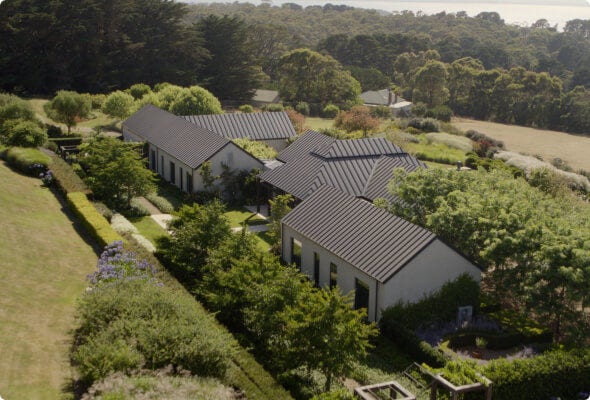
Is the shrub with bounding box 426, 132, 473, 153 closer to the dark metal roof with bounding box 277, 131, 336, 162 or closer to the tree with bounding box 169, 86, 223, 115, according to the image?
the tree with bounding box 169, 86, 223, 115

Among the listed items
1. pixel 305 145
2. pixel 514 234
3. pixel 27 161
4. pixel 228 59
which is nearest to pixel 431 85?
pixel 228 59

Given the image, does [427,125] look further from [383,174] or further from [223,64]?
[383,174]

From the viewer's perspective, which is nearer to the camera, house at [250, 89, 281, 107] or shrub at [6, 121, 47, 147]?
shrub at [6, 121, 47, 147]

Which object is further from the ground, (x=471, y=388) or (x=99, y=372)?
(x=99, y=372)

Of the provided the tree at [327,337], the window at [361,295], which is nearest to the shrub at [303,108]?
the window at [361,295]

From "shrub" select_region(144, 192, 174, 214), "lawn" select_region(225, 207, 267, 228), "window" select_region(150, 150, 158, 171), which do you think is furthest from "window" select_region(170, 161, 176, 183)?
"lawn" select_region(225, 207, 267, 228)

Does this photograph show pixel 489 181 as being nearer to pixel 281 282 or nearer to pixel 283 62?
pixel 281 282

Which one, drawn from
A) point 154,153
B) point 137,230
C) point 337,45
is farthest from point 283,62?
point 137,230
